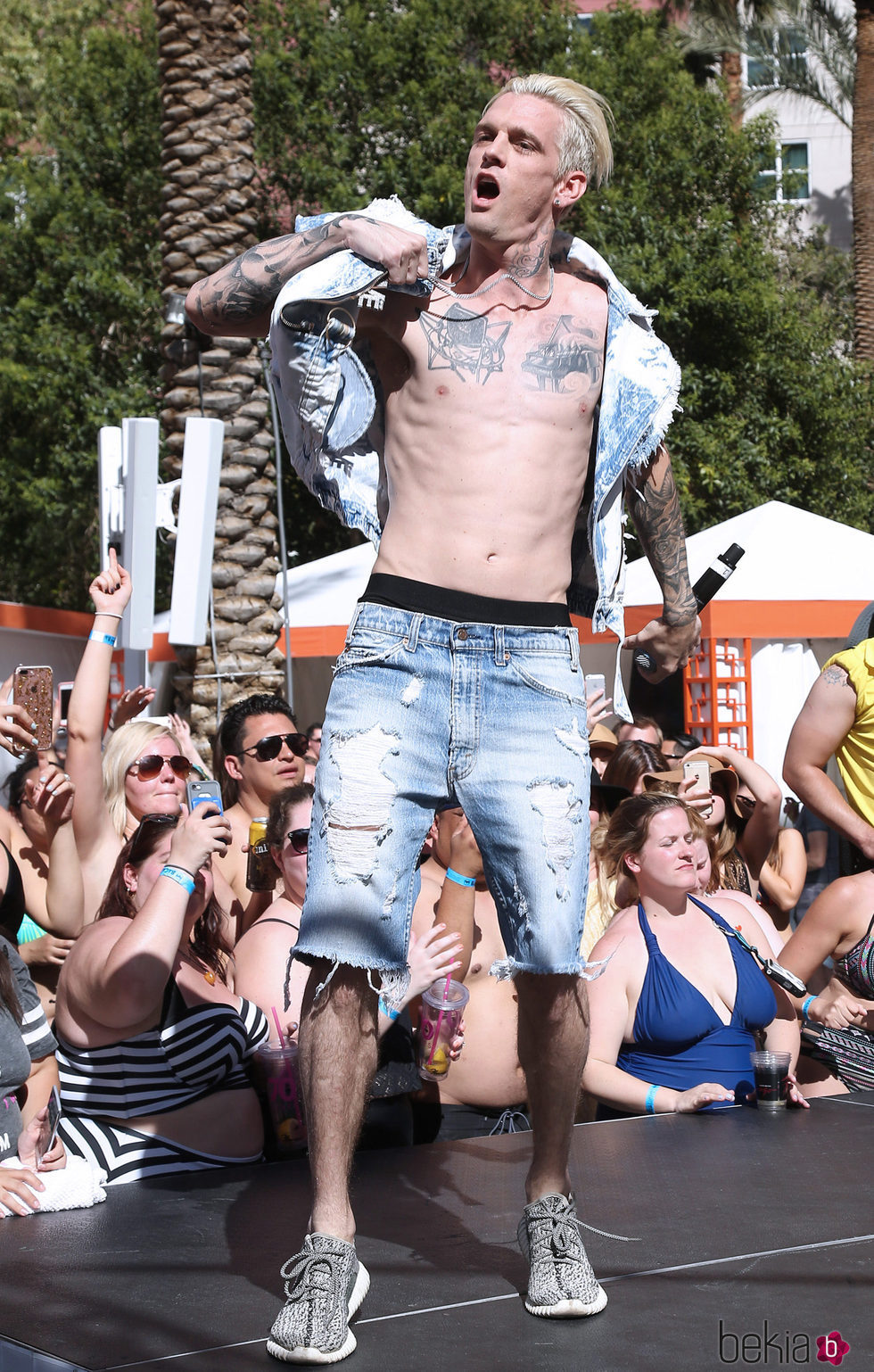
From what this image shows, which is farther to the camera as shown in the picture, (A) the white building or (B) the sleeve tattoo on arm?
(A) the white building

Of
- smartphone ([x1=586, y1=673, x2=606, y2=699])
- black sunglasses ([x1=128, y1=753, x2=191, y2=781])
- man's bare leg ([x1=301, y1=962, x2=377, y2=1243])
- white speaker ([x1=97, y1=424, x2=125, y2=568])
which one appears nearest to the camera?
man's bare leg ([x1=301, y1=962, x2=377, y2=1243])

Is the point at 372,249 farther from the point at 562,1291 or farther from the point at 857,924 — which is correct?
the point at 857,924

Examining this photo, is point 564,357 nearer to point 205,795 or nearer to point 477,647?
point 477,647

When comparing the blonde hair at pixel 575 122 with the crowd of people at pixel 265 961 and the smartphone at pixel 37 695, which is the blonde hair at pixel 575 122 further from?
the smartphone at pixel 37 695

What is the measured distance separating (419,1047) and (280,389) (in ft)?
6.58

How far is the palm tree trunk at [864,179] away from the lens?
1722 centimetres

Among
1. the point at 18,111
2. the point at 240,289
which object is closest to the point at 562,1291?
the point at 240,289

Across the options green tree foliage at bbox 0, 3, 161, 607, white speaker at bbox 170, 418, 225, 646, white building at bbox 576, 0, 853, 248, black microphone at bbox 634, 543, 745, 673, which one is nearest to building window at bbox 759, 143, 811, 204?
white building at bbox 576, 0, 853, 248

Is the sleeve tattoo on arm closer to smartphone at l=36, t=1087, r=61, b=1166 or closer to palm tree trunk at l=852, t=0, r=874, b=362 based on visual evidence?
smartphone at l=36, t=1087, r=61, b=1166

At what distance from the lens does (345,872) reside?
2.42 m

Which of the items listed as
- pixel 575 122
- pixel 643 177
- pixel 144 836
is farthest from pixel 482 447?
pixel 643 177

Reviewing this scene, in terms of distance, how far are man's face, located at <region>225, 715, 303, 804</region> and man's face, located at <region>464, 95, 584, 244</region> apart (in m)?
3.19

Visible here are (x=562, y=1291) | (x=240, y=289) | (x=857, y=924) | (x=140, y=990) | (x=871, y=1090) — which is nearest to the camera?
(x=562, y=1291)

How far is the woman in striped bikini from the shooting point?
339 centimetres
